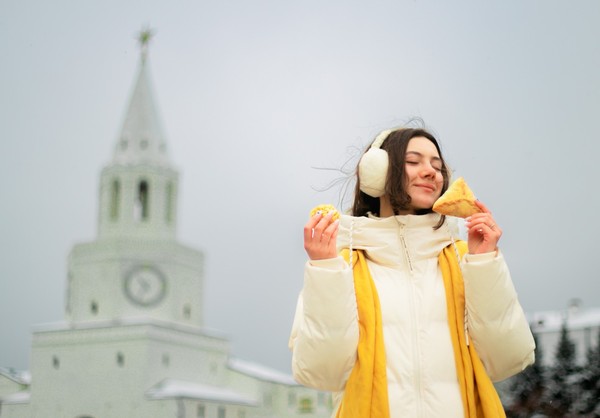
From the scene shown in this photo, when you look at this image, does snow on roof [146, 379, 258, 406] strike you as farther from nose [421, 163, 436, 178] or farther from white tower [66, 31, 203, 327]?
nose [421, 163, 436, 178]

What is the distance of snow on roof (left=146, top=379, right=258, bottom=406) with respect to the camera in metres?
38.8

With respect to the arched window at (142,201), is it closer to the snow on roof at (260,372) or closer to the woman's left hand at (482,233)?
the snow on roof at (260,372)

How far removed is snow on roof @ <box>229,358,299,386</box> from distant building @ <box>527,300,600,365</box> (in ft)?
46.5

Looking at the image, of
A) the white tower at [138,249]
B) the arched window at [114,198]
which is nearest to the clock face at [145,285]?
the white tower at [138,249]

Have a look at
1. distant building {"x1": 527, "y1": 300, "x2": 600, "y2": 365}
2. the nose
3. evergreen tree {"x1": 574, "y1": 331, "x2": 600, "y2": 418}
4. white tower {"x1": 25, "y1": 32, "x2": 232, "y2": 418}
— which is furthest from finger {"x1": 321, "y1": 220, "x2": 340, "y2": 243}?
distant building {"x1": 527, "y1": 300, "x2": 600, "y2": 365}

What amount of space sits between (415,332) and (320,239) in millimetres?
422

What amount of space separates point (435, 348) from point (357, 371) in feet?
0.84

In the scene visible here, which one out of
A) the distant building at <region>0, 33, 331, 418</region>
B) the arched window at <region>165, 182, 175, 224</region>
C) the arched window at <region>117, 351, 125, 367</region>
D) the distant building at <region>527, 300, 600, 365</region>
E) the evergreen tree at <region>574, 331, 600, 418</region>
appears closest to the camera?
the evergreen tree at <region>574, 331, 600, 418</region>

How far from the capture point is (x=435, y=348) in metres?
3.12

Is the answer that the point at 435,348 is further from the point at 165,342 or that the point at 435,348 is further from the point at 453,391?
the point at 165,342

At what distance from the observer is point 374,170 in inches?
132

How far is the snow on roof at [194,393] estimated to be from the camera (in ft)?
127

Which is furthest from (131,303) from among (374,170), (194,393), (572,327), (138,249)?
(374,170)

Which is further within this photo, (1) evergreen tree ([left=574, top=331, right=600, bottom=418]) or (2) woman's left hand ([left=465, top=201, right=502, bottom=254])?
(1) evergreen tree ([left=574, top=331, right=600, bottom=418])
